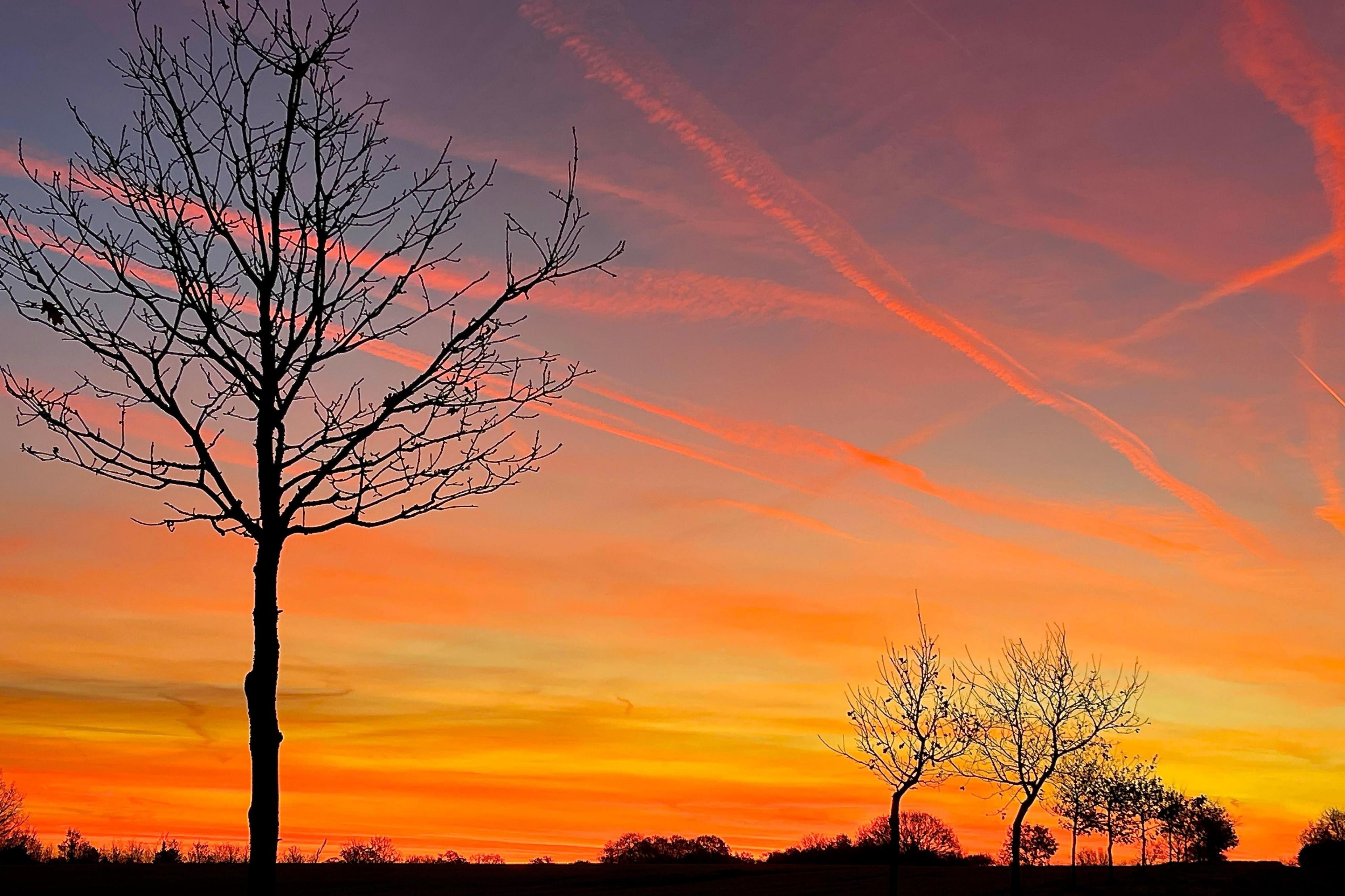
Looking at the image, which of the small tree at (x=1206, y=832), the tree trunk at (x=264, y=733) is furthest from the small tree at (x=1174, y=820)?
the tree trunk at (x=264, y=733)

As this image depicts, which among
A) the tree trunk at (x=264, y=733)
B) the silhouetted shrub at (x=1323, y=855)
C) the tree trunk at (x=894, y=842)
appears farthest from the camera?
the silhouetted shrub at (x=1323, y=855)

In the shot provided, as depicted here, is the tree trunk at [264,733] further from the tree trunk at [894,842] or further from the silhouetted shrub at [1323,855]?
the silhouetted shrub at [1323,855]

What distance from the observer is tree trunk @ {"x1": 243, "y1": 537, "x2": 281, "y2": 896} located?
22.7 feet

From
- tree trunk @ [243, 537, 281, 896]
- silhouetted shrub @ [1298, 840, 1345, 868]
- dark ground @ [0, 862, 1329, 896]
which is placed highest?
tree trunk @ [243, 537, 281, 896]

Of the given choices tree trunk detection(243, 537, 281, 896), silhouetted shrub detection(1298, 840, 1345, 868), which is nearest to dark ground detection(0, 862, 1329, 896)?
silhouetted shrub detection(1298, 840, 1345, 868)

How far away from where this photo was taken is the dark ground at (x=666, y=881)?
34.1m

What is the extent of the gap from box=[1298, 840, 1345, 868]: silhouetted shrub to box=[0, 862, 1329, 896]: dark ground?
6.07 feet

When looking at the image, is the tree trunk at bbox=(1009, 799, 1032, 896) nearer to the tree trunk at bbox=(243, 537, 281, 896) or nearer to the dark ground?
the dark ground

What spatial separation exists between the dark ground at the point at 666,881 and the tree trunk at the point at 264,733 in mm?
31912

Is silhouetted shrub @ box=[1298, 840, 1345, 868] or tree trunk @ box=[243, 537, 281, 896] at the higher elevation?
tree trunk @ box=[243, 537, 281, 896]

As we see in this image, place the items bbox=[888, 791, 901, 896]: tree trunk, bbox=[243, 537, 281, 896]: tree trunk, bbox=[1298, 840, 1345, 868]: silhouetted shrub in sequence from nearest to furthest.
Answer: bbox=[243, 537, 281, 896]: tree trunk
bbox=[888, 791, 901, 896]: tree trunk
bbox=[1298, 840, 1345, 868]: silhouetted shrub

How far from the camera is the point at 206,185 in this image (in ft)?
27.1

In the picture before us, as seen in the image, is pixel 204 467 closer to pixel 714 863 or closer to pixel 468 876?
pixel 468 876

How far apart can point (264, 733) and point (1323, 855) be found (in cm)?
4105
